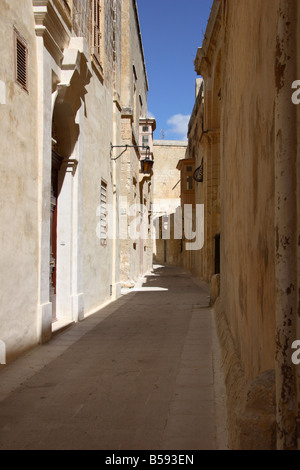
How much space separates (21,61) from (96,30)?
481 cm

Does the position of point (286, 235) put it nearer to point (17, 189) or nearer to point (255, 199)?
point (255, 199)

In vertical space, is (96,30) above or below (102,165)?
above

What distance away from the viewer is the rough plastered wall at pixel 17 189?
4727 millimetres

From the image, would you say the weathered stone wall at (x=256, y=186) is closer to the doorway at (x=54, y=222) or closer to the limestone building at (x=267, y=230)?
the limestone building at (x=267, y=230)

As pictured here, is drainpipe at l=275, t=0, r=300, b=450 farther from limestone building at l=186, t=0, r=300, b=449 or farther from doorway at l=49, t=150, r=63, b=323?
doorway at l=49, t=150, r=63, b=323

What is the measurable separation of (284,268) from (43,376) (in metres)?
3.42

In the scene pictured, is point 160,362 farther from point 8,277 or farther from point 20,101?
point 20,101

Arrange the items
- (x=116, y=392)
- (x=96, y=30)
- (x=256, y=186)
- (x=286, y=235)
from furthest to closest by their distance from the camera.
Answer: (x=96, y=30) → (x=116, y=392) → (x=256, y=186) → (x=286, y=235)

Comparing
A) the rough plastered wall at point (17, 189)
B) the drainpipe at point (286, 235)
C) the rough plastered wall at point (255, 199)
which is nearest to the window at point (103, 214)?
the rough plastered wall at point (17, 189)

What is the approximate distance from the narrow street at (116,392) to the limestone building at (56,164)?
2.19ft

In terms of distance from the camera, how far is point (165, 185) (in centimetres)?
4322

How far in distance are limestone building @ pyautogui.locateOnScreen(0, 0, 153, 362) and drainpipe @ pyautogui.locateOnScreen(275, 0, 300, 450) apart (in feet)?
11.6

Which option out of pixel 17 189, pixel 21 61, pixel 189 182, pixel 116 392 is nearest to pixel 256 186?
pixel 116 392

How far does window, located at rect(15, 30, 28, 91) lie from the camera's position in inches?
200
